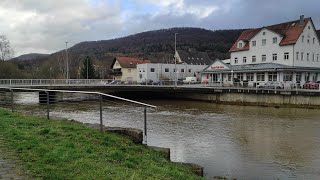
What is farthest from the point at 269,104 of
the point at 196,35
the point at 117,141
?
the point at 196,35

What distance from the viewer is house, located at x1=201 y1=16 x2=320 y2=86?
54.6 metres

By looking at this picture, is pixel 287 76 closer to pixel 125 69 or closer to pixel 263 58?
pixel 263 58

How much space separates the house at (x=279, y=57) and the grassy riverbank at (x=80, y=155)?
47.7m

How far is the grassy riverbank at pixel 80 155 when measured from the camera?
591cm

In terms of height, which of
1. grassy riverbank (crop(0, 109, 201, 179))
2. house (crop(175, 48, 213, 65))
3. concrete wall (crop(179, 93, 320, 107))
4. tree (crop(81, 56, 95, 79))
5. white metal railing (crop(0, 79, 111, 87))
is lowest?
concrete wall (crop(179, 93, 320, 107))

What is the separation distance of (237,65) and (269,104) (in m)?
24.5

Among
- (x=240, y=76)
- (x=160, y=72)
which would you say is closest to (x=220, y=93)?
(x=240, y=76)

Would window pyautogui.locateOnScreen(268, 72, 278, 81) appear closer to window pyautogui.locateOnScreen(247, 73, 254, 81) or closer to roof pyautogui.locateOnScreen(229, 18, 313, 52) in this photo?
window pyautogui.locateOnScreen(247, 73, 254, 81)

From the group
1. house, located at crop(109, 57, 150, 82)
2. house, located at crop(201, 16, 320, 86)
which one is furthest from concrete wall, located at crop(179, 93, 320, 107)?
house, located at crop(109, 57, 150, 82)

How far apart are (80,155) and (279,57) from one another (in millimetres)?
55759

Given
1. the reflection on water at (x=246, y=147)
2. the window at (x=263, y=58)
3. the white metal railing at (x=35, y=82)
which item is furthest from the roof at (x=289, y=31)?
the reflection on water at (x=246, y=147)

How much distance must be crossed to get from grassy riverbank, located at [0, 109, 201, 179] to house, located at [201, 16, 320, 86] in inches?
1879

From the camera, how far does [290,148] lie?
16.5m

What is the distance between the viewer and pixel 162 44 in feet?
526
